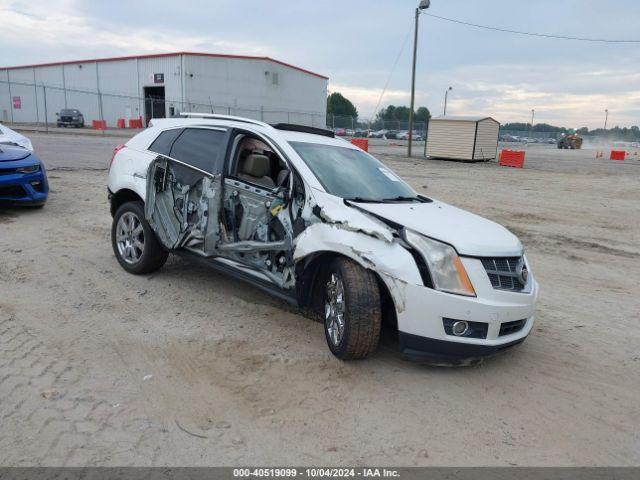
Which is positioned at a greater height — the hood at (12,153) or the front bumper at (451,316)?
the hood at (12,153)

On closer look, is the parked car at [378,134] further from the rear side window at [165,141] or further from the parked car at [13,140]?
the rear side window at [165,141]

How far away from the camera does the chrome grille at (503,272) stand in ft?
12.1

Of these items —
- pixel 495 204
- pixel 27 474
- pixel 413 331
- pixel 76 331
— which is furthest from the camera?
pixel 495 204

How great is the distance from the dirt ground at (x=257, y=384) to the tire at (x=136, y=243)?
0.17m

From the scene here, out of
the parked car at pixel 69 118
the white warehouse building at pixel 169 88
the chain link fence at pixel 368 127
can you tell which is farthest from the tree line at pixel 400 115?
the parked car at pixel 69 118

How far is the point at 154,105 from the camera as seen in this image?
159 feet

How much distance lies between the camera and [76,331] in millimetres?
4320

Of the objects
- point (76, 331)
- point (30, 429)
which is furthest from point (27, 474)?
point (76, 331)

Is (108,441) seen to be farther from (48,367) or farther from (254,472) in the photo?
(48,367)

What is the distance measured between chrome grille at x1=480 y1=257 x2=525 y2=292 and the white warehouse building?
41.9m

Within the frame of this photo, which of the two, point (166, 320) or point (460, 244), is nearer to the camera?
point (460, 244)

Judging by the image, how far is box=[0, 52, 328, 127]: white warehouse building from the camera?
4716cm

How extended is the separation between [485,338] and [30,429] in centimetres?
293

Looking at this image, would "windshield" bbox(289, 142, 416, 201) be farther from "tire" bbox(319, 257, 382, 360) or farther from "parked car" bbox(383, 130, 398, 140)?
"parked car" bbox(383, 130, 398, 140)
